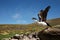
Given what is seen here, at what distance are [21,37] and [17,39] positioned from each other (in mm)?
416

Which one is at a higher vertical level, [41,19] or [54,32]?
[41,19]

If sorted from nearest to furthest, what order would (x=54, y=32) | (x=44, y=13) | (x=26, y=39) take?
(x=54, y=32), (x=26, y=39), (x=44, y=13)

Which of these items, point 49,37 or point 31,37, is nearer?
point 49,37

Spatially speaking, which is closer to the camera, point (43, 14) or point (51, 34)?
point (51, 34)

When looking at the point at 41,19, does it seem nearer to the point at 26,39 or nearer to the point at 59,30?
the point at 26,39

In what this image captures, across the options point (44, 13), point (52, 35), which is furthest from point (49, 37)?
point (44, 13)

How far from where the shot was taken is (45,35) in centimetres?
984

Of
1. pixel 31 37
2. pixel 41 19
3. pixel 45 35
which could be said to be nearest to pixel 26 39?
pixel 31 37

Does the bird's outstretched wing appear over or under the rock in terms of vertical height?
over

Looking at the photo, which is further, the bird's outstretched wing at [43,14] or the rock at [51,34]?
the bird's outstretched wing at [43,14]

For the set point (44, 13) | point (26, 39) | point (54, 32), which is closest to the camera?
point (54, 32)

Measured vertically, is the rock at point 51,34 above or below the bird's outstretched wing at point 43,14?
below

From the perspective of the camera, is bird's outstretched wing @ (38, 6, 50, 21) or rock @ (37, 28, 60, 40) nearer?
rock @ (37, 28, 60, 40)

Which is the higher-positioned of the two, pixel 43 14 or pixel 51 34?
pixel 43 14
